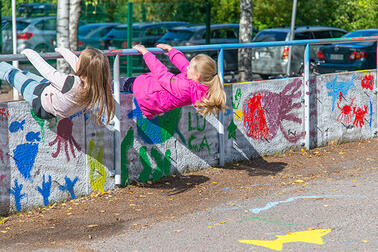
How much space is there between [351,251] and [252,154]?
11.6 feet

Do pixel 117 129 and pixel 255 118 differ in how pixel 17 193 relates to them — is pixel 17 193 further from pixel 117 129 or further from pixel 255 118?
pixel 255 118

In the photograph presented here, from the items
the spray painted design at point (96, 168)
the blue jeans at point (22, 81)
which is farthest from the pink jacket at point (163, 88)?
the blue jeans at point (22, 81)

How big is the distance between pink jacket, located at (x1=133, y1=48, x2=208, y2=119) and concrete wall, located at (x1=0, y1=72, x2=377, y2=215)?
0.54m

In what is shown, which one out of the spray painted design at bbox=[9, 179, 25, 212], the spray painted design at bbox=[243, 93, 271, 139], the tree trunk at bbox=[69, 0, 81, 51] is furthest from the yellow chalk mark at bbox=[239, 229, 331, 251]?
the tree trunk at bbox=[69, 0, 81, 51]

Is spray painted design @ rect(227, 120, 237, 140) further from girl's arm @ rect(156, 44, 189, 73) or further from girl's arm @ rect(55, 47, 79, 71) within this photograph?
girl's arm @ rect(55, 47, 79, 71)

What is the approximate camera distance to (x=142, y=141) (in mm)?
6887

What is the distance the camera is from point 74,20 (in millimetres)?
9883

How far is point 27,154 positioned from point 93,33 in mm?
13919

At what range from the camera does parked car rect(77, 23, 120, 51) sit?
19031 millimetres

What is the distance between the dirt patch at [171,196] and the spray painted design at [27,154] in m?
0.43

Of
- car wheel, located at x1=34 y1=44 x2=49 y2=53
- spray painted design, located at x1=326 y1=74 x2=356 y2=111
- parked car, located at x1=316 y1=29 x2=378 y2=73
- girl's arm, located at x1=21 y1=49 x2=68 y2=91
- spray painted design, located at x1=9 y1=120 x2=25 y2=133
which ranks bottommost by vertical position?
spray painted design, located at x1=9 y1=120 x2=25 y2=133

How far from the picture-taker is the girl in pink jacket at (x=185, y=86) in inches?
229

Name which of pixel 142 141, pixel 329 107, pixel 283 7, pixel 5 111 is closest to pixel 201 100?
pixel 142 141

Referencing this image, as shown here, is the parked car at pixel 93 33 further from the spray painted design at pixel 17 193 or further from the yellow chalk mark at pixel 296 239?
the yellow chalk mark at pixel 296 239
